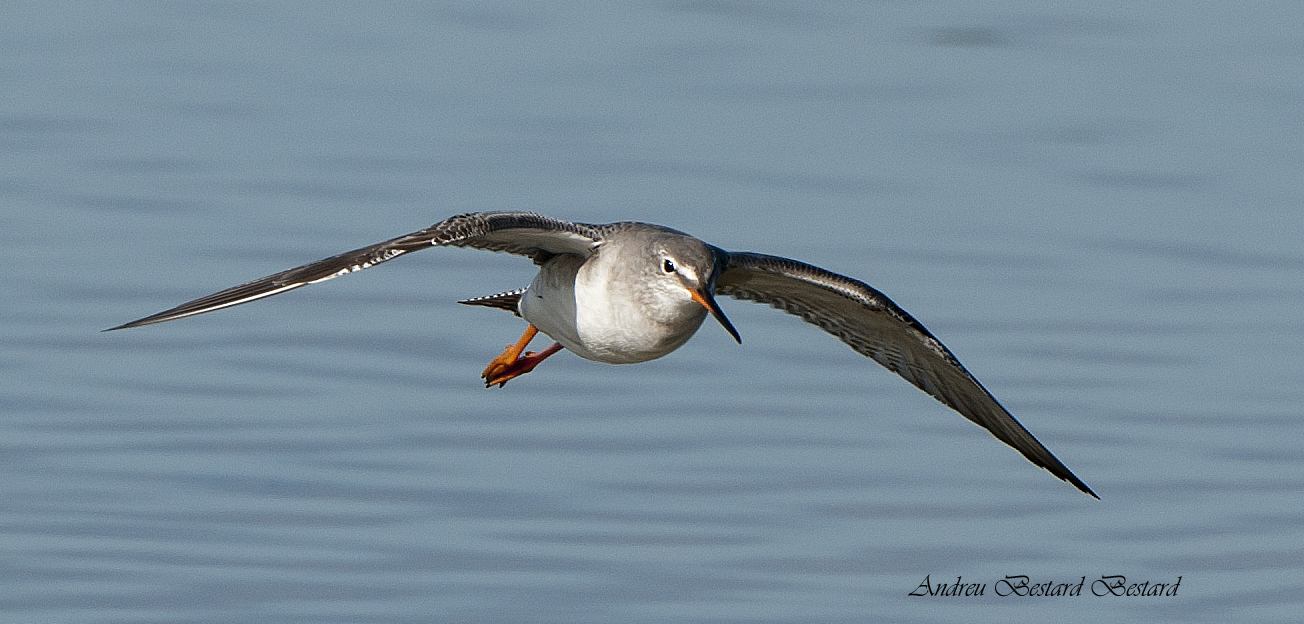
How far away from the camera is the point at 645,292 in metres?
14.4

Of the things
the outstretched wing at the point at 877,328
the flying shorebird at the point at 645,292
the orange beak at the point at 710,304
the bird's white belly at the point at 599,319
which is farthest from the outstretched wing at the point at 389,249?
the outstretched wing at the point at 877,328

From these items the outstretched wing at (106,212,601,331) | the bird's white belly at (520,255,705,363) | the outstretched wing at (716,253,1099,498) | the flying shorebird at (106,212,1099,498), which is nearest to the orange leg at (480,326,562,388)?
the flying shorebird at (106,212,1099,498)

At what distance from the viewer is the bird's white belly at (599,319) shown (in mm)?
14523

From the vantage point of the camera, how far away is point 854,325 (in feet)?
53.5

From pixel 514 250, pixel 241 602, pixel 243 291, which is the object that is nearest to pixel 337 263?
pixel 243 291

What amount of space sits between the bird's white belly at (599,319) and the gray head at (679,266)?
7.5 inches

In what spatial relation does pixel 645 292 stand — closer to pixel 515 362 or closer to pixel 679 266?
pixel 679 266

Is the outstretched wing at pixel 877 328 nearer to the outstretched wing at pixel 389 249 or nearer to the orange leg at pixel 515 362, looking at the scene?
the orange leg at pixel 515 362

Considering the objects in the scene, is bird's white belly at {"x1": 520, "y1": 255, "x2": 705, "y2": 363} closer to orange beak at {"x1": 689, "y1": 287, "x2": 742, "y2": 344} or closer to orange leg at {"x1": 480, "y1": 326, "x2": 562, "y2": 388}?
orange beak at {"x1": 689, "y1": 287, "x2": 742, "y2": 344}

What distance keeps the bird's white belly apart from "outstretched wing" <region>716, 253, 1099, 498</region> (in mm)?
774

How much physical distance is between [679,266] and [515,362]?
2.62m

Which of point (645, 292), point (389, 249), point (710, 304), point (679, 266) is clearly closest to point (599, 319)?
point (645, 292)

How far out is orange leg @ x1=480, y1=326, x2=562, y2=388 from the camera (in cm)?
1667

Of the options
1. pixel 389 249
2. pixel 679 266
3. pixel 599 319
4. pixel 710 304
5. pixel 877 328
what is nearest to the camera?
pixel 389 249
